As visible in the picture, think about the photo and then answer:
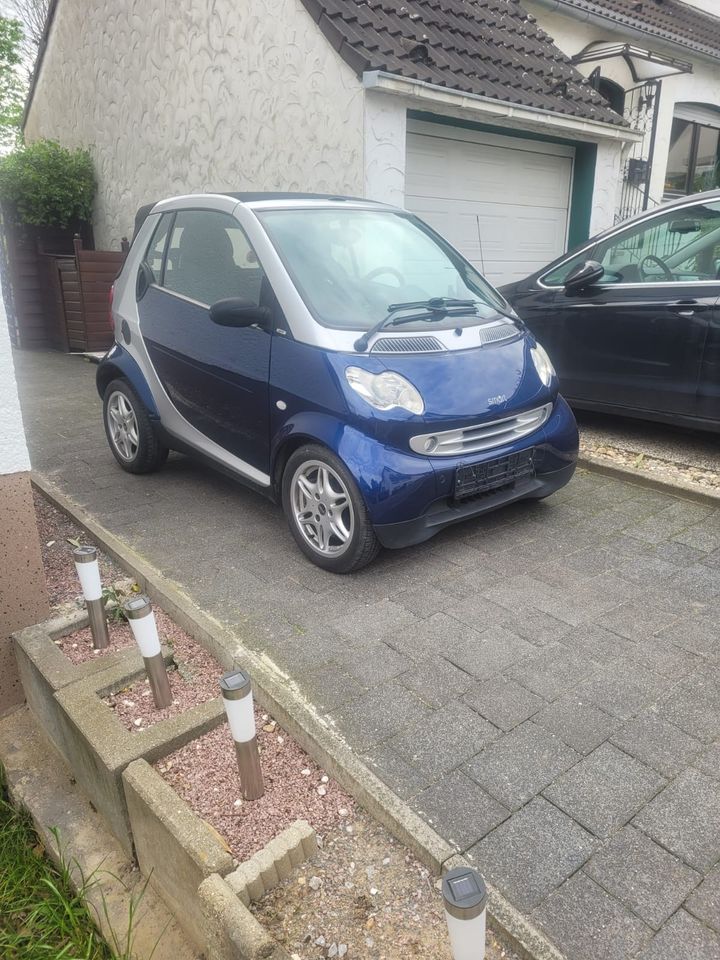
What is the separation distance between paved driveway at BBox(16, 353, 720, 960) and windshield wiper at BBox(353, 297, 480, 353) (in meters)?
1.18

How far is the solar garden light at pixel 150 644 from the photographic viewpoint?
2525mm

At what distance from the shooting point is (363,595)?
3.56m

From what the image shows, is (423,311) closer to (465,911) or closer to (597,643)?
(597,643)

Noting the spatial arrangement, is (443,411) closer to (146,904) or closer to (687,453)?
(146,904)

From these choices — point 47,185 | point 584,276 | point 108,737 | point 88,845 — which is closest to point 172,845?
point 108,737

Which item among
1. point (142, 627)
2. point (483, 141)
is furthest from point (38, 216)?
point (142, 627)

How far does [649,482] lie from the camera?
4.91m

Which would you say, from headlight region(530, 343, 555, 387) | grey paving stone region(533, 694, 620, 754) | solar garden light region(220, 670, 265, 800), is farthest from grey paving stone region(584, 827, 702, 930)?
headlight region(530, 343, 555, 387)

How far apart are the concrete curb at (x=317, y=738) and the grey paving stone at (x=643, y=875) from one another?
300 mm

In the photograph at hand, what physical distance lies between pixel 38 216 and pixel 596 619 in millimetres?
11044

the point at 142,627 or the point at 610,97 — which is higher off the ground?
the point at 610,97

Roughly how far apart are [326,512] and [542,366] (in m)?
1.57

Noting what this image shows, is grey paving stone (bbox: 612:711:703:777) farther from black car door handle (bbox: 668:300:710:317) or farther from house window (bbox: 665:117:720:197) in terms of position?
house window (bbox: 665:117:720:197)

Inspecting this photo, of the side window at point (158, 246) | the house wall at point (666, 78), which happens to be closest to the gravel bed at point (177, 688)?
the side window at point (158, 246)
